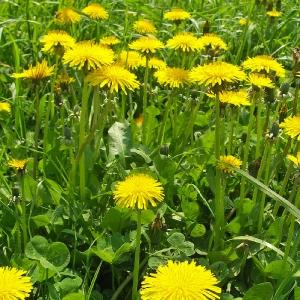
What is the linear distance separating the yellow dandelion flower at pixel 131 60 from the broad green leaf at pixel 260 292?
127 cm

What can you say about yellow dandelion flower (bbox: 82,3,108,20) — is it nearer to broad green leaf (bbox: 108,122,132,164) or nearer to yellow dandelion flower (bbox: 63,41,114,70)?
broad green leaf (bbox: 108,122,132,164)

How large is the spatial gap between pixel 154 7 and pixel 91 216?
7.97ft

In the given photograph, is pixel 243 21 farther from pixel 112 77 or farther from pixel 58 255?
pixel 58 255

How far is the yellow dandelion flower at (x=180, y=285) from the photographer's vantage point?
1047 millimetres

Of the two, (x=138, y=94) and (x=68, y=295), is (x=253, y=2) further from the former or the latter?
(x=68, y=295)

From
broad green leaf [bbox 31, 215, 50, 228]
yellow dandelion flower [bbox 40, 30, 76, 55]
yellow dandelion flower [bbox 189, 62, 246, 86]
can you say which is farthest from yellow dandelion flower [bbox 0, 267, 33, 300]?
yellow dandelion flower [bbox 40, 30, 76, 55]

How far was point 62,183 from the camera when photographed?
1.98m

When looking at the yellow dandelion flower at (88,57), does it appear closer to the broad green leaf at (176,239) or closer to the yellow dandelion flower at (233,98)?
the yellow dandelion flower at (233,98)

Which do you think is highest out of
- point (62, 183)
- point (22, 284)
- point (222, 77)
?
point (222, 77)

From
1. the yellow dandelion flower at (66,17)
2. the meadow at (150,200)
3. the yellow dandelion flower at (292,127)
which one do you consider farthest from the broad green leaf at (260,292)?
the yellow dandelion flower at (66,17)

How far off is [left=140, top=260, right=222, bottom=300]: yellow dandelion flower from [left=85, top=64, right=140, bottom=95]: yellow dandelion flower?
2.28 ft

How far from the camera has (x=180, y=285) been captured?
106 centimetres

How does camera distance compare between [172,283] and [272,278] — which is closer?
[172,283]

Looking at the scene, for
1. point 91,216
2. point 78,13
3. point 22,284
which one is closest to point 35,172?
point 91,216
